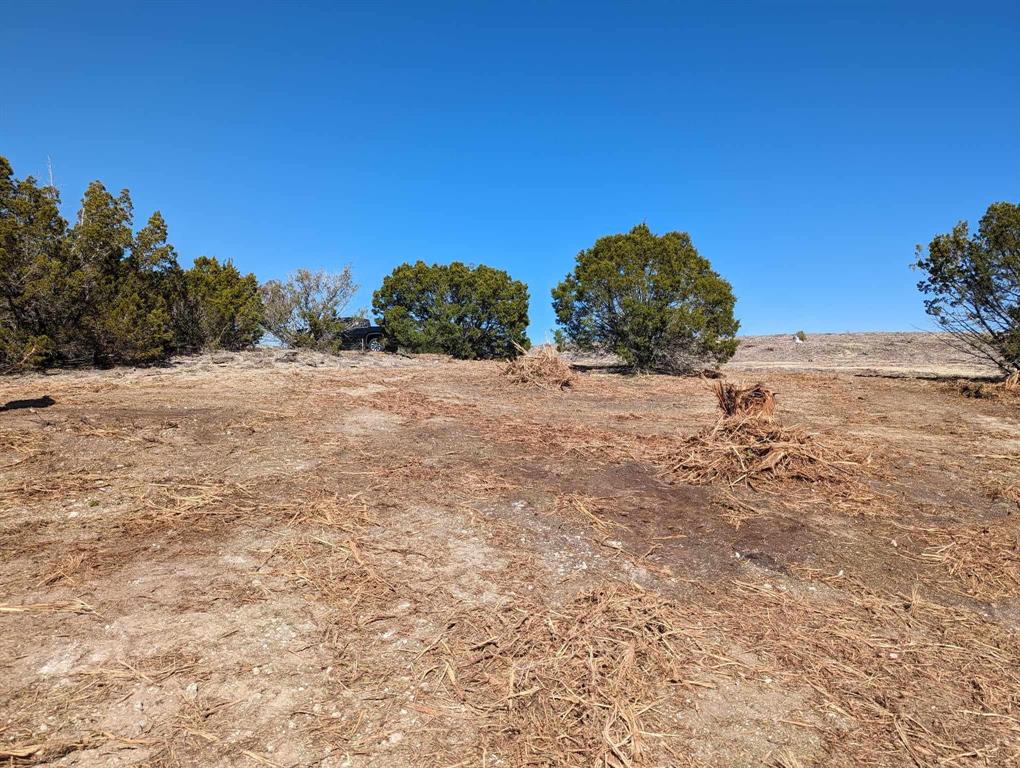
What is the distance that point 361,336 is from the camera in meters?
21.3

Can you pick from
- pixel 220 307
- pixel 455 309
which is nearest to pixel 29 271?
pixel 220 307

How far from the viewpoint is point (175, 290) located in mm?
14344

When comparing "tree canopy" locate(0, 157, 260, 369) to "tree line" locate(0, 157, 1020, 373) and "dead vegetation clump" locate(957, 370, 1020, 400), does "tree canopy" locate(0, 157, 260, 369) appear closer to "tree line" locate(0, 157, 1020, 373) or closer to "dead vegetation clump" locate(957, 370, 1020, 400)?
"tree line" locate(0, 157, 1020, 373)

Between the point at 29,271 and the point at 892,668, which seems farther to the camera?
the point at 29,271

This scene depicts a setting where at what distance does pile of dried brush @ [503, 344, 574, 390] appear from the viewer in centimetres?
1105

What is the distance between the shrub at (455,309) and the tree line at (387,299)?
0.16 ft

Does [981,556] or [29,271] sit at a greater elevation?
[29,271]

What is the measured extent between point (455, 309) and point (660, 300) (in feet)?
24.0

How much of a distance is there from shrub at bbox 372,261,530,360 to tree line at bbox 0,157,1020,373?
0.16 feet

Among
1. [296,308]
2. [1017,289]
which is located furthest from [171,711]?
[296,308]

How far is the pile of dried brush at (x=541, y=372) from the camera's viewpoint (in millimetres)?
11047

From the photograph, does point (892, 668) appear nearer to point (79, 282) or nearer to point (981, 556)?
point (981, 556)

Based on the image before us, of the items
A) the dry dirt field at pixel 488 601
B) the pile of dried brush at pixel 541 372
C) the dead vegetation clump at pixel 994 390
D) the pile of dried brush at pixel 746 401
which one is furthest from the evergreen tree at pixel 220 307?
the dead vegetation clump at pixel 994 390

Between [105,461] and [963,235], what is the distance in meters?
16.5
